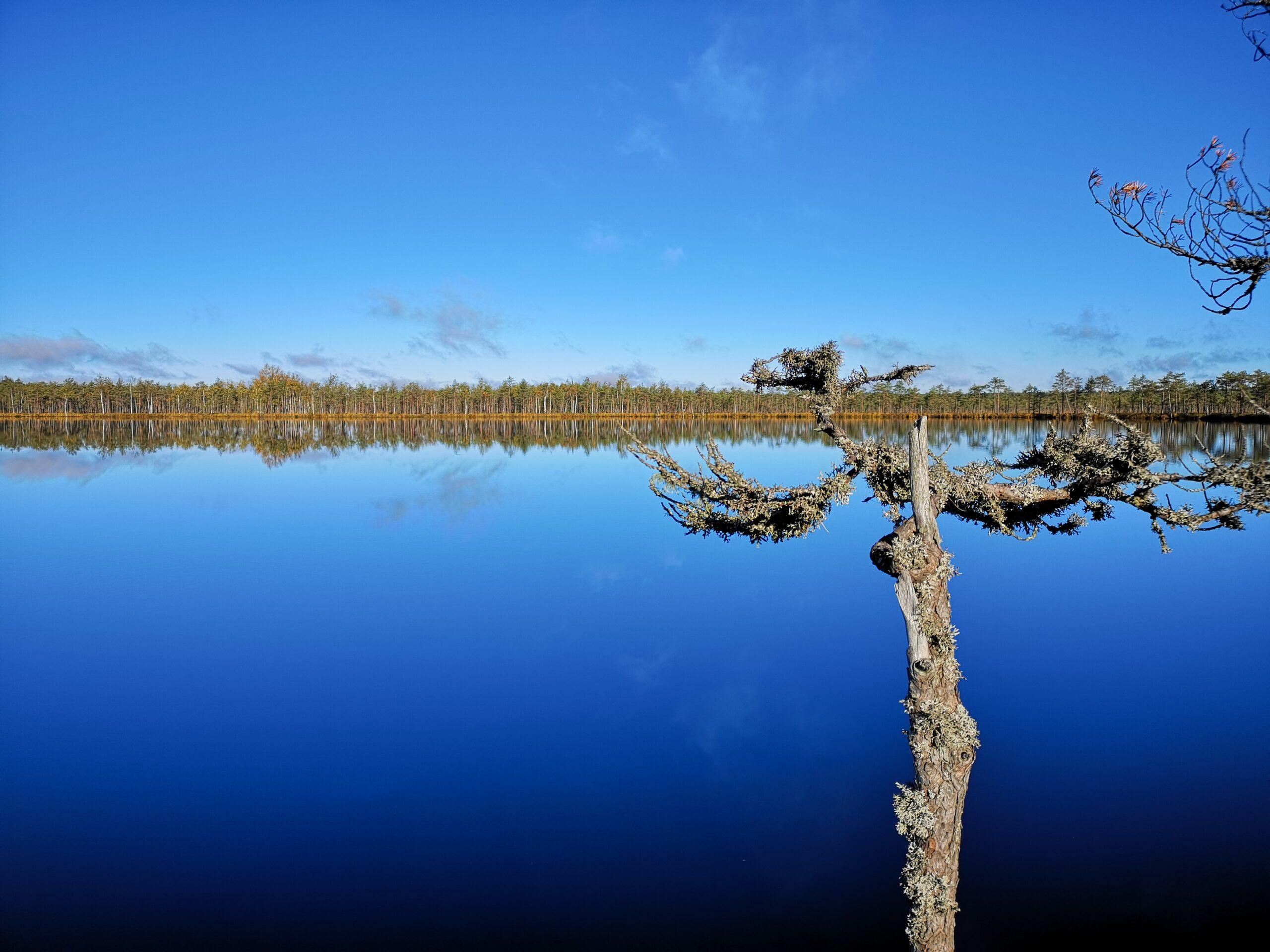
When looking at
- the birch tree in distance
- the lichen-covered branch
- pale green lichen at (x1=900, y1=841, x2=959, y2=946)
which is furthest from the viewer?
the lichen-covered branch

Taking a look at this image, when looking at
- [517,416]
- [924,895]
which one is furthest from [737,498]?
[517,416]

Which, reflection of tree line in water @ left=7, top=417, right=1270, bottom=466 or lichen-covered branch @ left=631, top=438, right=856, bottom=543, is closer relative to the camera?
lichen-covered branch @ left=631, top=438, right=856, bottom=543

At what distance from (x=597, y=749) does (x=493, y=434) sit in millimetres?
88692

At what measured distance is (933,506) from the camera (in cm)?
601

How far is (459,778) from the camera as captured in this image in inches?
388

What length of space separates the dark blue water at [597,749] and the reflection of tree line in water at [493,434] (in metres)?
19.8

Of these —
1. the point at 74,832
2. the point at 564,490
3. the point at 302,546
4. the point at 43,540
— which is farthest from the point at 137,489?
the point at 74,832

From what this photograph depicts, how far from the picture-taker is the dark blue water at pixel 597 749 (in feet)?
24.3

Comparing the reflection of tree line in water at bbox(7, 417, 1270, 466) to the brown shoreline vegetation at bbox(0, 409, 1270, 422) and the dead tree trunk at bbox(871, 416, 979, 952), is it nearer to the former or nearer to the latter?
the brown shoreline vegetation at bbox(0, 409, 1270, 422)

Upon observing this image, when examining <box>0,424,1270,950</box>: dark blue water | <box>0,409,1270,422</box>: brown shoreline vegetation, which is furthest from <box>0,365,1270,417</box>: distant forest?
<box>0,424,1270,950</box>: dark blue water

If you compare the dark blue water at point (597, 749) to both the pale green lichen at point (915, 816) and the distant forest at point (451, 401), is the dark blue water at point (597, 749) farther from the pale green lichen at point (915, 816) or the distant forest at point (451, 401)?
the distant forest at point (451, 401)

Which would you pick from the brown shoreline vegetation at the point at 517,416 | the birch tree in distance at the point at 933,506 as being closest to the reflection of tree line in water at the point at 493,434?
the brown shoreline vegetation at the point at 517,416

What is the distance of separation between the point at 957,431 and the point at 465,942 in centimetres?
8483

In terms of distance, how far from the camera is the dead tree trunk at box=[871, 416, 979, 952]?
565 centimetres
